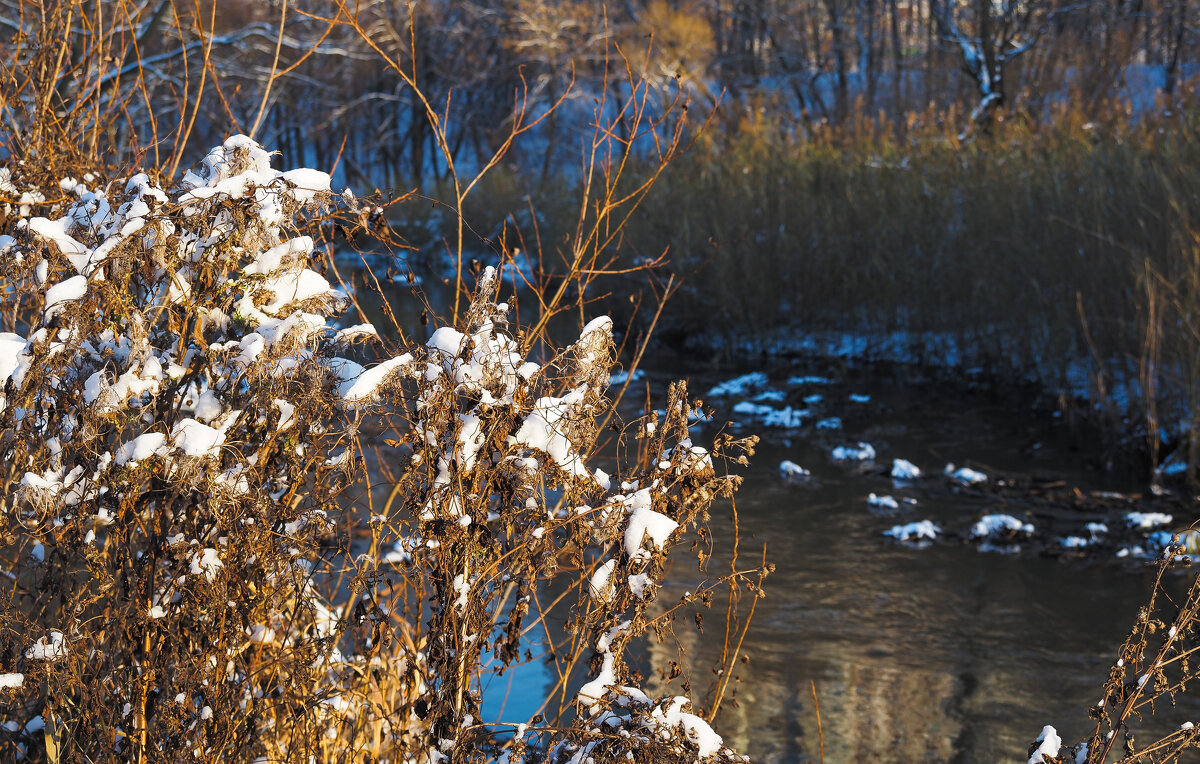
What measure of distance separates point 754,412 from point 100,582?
28.4 ft

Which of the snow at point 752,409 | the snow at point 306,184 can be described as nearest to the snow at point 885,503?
the snow at point 752,409

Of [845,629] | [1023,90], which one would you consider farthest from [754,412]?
[1023,90]

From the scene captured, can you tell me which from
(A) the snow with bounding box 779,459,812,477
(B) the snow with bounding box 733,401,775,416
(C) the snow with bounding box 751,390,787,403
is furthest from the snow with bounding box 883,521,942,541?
(C) the snow with bounding box 751,390,787,403

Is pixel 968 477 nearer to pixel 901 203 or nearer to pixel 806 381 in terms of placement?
pixel 806 381

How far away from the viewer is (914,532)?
711 centimetres

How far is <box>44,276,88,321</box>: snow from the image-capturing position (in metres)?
2.23

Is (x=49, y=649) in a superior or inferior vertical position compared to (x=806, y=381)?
superior

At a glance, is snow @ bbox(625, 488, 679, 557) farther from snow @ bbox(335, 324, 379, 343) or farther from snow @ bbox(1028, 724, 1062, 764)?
snow @ bbox(1028, 724, 1062, 764)

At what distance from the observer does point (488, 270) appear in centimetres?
235

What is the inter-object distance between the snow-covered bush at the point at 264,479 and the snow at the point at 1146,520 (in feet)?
18.6

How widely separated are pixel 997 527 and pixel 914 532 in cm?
53

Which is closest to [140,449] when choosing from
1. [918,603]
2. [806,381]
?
[918,603]

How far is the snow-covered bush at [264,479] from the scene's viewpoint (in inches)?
88.4

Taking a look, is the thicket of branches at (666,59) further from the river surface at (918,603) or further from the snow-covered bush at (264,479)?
the snow-covered bush at (264,479)
